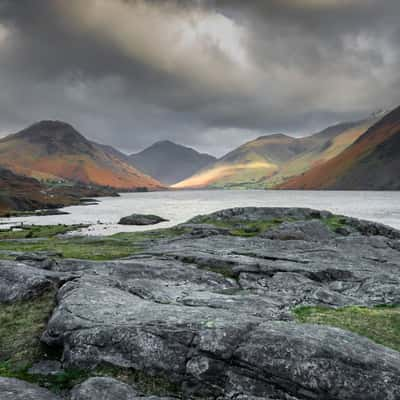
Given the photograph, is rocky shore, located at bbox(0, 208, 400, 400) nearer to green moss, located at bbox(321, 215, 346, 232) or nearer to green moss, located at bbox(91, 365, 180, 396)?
green moss, located at bbox(91, 365, 180, 396)

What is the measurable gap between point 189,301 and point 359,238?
34267 millimetres

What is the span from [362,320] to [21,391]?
52.9 ft

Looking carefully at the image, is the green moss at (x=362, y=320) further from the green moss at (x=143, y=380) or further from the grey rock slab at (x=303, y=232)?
the grey rock slab at (x=303, y=232)

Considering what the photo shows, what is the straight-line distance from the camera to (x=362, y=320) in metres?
18.9

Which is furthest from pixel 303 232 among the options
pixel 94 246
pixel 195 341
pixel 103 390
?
pixel 103 390

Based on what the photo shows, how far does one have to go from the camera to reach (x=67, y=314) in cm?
1609

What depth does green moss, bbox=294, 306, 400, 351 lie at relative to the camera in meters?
17.1

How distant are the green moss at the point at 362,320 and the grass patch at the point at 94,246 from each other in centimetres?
2120

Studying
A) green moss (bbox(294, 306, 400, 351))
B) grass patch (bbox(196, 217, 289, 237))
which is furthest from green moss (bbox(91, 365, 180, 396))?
grass patch (bbox(196, 217, 289, 237))

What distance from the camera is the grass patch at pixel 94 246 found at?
37688 millimetres

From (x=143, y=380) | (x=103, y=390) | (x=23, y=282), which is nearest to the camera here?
(x=103, y=390)

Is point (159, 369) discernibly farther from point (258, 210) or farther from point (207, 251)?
point (258, 210)

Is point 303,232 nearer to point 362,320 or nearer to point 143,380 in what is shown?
point 362,320

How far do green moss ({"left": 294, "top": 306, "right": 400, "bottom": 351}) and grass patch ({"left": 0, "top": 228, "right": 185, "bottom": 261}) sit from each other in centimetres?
2120
